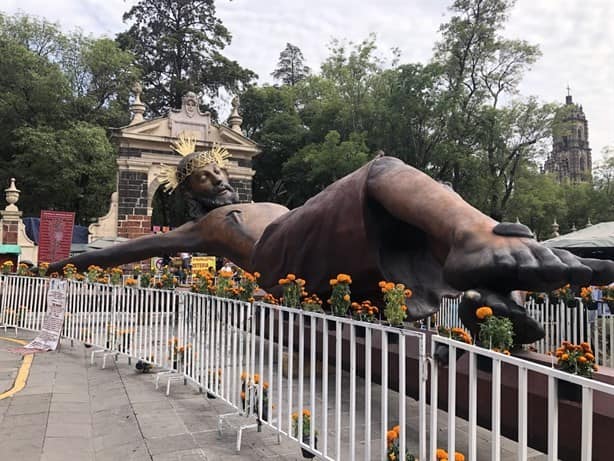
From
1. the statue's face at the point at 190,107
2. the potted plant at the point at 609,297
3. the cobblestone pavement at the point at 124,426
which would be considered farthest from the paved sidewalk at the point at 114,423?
the statue's face at the point at 190,107

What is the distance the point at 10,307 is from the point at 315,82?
21.5 m

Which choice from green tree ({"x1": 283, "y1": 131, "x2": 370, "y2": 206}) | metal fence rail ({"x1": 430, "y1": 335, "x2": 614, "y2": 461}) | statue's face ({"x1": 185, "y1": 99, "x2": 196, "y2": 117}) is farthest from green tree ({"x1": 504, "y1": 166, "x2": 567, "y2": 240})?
metal fence rail ({"x1": 430, "y1": 335, "x2": 614, "y2": 461})

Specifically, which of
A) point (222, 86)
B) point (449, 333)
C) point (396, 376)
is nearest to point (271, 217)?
point (396, 376)

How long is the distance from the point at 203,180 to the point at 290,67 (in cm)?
3140

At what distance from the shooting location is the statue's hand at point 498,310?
2658 mm

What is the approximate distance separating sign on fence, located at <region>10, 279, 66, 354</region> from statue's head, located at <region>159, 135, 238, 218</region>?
2.25 meters

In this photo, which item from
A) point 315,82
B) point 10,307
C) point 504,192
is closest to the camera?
point 10,307

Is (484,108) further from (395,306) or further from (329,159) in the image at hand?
(395,306)

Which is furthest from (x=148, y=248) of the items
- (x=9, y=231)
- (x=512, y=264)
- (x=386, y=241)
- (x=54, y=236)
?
(x=9, y=231)

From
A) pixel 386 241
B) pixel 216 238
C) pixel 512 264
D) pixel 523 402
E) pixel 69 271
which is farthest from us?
pixel 69 271

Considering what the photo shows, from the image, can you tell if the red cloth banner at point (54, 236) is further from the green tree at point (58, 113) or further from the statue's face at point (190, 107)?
the green tree at point (58, 113)

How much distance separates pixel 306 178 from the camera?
2488 centimetres

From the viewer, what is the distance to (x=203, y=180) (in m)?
6.59

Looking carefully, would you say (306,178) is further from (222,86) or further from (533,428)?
(533,428)
